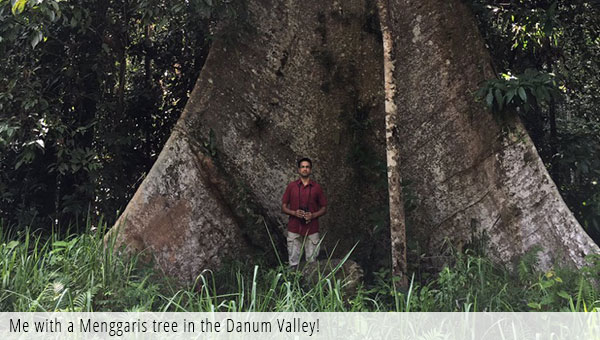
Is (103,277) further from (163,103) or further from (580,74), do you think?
(580,74)

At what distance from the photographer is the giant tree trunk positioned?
513 centimetres

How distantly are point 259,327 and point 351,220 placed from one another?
2372 millimetres

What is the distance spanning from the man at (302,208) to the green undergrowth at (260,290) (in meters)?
0.43

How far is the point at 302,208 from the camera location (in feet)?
16.8

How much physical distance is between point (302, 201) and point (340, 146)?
1000mm

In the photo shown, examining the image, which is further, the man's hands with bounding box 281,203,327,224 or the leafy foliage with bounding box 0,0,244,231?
the leafy foliage with bounding box 0,0,244,231

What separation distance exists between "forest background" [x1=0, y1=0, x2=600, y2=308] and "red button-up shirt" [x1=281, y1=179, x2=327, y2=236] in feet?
5.45

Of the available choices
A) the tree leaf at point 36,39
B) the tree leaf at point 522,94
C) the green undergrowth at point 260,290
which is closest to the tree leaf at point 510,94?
the tree leaf at point 522,94

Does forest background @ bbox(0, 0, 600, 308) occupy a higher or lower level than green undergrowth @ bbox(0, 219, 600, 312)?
higher

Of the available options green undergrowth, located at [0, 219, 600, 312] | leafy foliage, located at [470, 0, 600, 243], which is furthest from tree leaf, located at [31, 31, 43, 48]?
leafy foliage, located at [470, 0, 600, 243]

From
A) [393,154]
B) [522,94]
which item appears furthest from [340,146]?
[522,94]

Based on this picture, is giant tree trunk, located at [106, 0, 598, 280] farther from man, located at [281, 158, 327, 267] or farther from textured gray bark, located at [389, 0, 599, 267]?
man, located at [281, 158, 327, 267]

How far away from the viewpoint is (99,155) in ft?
23.5
